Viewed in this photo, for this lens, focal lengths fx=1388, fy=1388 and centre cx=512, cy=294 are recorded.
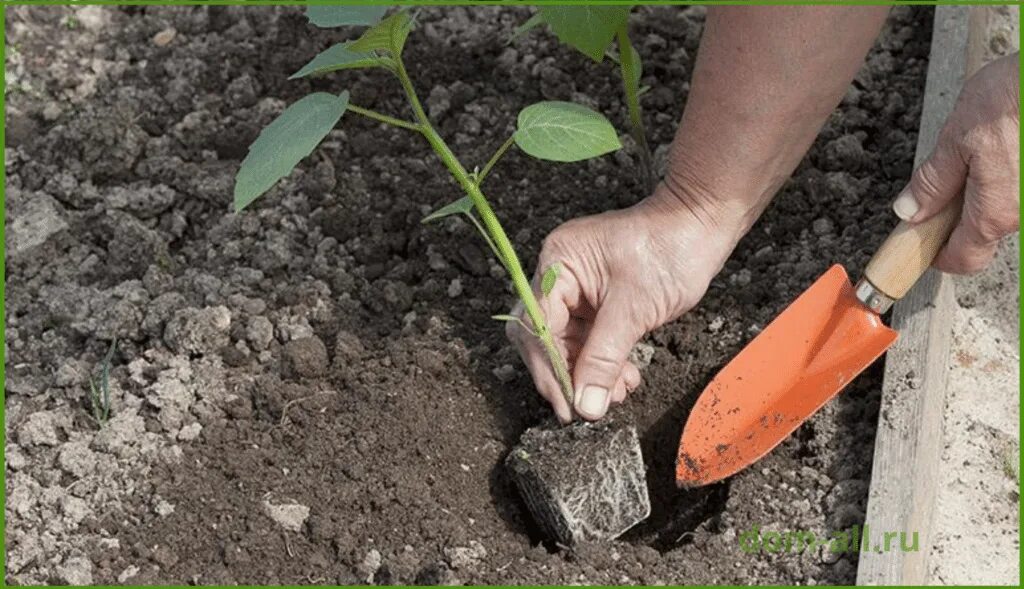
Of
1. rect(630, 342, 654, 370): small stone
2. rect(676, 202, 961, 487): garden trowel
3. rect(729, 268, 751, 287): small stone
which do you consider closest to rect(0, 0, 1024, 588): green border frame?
rect(676, 202, 961, 487): garden trowel

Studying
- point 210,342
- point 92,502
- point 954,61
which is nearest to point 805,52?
point 954,61

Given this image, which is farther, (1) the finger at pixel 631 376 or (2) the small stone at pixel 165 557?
(1) the finger at pixel 631 376

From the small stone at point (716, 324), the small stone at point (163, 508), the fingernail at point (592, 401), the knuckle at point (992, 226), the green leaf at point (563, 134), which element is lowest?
the small stone at point (163, 508)

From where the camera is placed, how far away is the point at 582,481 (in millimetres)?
2170

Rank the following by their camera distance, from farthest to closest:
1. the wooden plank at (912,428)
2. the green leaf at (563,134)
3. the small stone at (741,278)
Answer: the small stone at (741,278), the wooden plank at (912,428), the green leaf at (563,134)

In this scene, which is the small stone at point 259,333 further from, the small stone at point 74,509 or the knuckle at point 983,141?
the knuckle at point 983,141

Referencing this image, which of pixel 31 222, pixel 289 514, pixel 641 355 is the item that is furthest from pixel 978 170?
pixel 31 222

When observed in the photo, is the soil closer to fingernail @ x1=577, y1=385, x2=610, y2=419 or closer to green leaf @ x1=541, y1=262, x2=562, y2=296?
fingernail @ x1=577, y1=385, x2=610, y2=419

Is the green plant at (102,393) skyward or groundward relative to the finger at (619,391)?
groundward

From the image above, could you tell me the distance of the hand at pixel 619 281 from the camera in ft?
7.20

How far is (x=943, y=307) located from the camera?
2.35m

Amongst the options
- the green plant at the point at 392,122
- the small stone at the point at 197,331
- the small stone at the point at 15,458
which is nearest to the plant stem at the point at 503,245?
the green plant at the point at 392,122

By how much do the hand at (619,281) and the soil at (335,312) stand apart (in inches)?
4.8

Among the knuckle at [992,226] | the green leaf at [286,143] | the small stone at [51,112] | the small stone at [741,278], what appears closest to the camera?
the green leaf at [286,143]
